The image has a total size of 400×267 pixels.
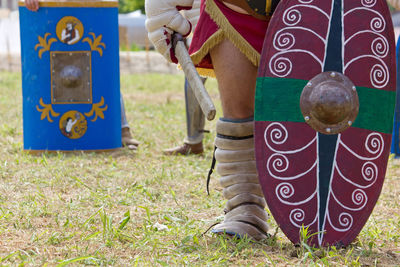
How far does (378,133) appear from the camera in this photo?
2227 millimetres

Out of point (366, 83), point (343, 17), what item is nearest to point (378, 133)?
point (366, 83)

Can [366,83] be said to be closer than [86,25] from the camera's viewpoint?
Yes

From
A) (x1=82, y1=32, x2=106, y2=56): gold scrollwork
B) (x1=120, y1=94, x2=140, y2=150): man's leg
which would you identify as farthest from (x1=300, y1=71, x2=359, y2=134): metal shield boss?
(x1=120, y1=94, x2=140, y2=150): man's leg

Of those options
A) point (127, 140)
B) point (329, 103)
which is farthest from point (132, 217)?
point (127, 140)

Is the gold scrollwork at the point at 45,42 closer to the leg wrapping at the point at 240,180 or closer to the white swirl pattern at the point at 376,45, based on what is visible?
the leg wrapping at the point at 240,180

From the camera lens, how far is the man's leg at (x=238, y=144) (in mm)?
2311

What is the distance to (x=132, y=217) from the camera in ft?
8.95

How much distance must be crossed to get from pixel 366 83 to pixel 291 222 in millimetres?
485

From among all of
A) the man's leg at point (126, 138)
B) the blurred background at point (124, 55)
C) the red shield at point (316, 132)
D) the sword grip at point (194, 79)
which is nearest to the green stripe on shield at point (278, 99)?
the red shield at point (316, 132)

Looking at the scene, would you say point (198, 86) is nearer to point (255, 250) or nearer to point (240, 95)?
point (240, 95)

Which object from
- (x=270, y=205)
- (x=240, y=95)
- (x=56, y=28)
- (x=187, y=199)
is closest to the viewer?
(x=270, y=205)

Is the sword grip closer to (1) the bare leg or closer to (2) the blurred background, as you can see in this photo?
(1) the bare leg

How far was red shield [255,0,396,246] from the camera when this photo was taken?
84.5 inches

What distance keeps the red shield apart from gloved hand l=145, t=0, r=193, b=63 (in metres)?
0.43
